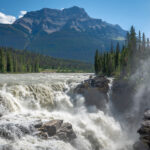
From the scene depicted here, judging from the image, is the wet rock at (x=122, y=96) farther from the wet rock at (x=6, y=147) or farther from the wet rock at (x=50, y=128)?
the wet rock at (x=6, y=147)

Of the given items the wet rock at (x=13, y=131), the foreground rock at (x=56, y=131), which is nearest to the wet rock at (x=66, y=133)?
the foreground rock at (x=56, y=131)

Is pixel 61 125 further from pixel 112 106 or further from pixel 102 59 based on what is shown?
pixel 102 59

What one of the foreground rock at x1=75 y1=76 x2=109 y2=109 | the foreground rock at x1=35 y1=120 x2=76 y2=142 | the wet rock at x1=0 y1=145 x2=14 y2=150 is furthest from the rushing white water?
the foreground rock at x1=75 y1=76 x2=109 y2=109

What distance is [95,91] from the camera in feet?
108

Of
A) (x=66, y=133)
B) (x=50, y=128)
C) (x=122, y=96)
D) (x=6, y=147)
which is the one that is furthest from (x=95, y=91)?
(x=6, y=147)

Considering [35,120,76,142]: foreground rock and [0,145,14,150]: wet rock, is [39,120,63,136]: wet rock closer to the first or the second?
[35,120,76,142]: foreground rock

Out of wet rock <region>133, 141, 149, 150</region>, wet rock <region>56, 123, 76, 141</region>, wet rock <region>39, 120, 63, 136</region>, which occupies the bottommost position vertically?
wet rock <region>133, 141, 149, 150</region>

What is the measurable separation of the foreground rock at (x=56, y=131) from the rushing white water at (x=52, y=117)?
545mm

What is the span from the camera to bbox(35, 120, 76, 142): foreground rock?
17.8 meters

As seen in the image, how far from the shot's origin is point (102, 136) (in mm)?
23312

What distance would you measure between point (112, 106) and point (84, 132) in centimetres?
1322

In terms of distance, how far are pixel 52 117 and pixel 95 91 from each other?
12.8 m

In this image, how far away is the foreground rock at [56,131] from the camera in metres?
17.8

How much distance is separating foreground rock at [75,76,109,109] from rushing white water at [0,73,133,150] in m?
1.46
